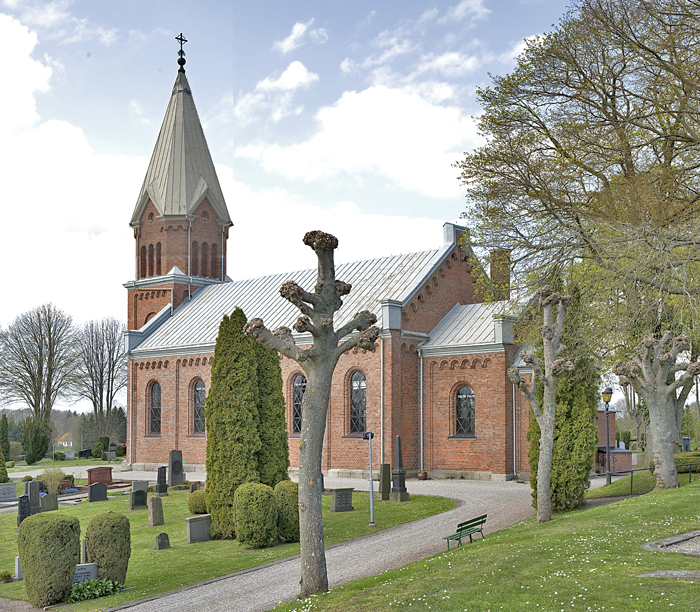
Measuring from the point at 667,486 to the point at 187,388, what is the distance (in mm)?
23935

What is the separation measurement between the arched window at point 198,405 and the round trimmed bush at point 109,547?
73.7 ft

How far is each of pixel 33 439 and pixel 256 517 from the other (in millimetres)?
37829

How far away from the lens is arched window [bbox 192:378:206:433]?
35812 millimetres

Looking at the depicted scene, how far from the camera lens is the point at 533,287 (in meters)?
20.0

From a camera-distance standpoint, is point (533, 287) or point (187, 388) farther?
point (187, 388)

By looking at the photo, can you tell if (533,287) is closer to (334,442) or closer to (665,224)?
(665,224)

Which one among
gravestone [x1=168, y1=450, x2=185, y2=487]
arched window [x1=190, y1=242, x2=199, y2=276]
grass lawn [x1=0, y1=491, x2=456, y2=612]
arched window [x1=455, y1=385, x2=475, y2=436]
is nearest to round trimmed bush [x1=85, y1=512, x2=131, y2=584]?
grass lawn [x1=0, y1=491, x2=456, y2=612]

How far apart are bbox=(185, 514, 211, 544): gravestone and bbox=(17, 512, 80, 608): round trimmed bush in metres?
4.54

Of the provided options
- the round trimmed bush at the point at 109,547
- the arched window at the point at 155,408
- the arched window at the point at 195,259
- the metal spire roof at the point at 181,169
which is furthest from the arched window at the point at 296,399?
the round trimmed bush at the point at 109,547

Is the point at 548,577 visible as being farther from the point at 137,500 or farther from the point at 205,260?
the point at 205,260

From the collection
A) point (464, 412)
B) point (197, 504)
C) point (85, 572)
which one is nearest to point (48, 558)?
point (85, 572)

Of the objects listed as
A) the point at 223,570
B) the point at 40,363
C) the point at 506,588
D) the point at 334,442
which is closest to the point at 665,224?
the point at 506,588

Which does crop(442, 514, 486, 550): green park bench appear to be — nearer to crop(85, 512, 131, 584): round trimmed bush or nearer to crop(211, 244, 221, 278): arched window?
crop(85, 512, 131, 584): round trimmed bush

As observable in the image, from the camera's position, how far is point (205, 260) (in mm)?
42500
